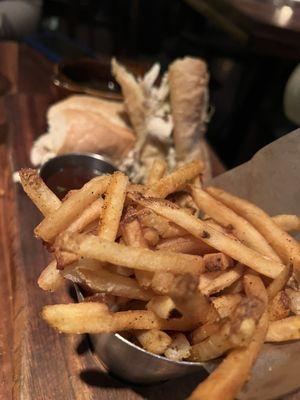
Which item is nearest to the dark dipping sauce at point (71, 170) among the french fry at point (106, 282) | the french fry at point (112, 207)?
the french fry at point (112, 207)

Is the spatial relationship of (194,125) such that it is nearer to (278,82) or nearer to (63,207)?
(63,207)

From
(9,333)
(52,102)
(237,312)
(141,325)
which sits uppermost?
(237,312)

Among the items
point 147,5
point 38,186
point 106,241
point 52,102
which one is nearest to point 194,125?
point 52,102

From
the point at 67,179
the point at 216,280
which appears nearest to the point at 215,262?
the point at 216,280

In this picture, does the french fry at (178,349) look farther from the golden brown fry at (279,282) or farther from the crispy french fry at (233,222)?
the crispy french fry at (233,222)

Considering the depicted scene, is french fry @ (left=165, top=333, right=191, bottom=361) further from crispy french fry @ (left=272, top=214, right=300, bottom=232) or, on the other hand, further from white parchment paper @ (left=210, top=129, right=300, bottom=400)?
white parchment paper @ (left=210, top=129, right=300, bottom=400)

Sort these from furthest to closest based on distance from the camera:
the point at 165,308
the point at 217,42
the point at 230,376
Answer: the point at 217,42
the point at 165,308
the point at 230,376

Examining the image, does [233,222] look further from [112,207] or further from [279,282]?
[112,207]
